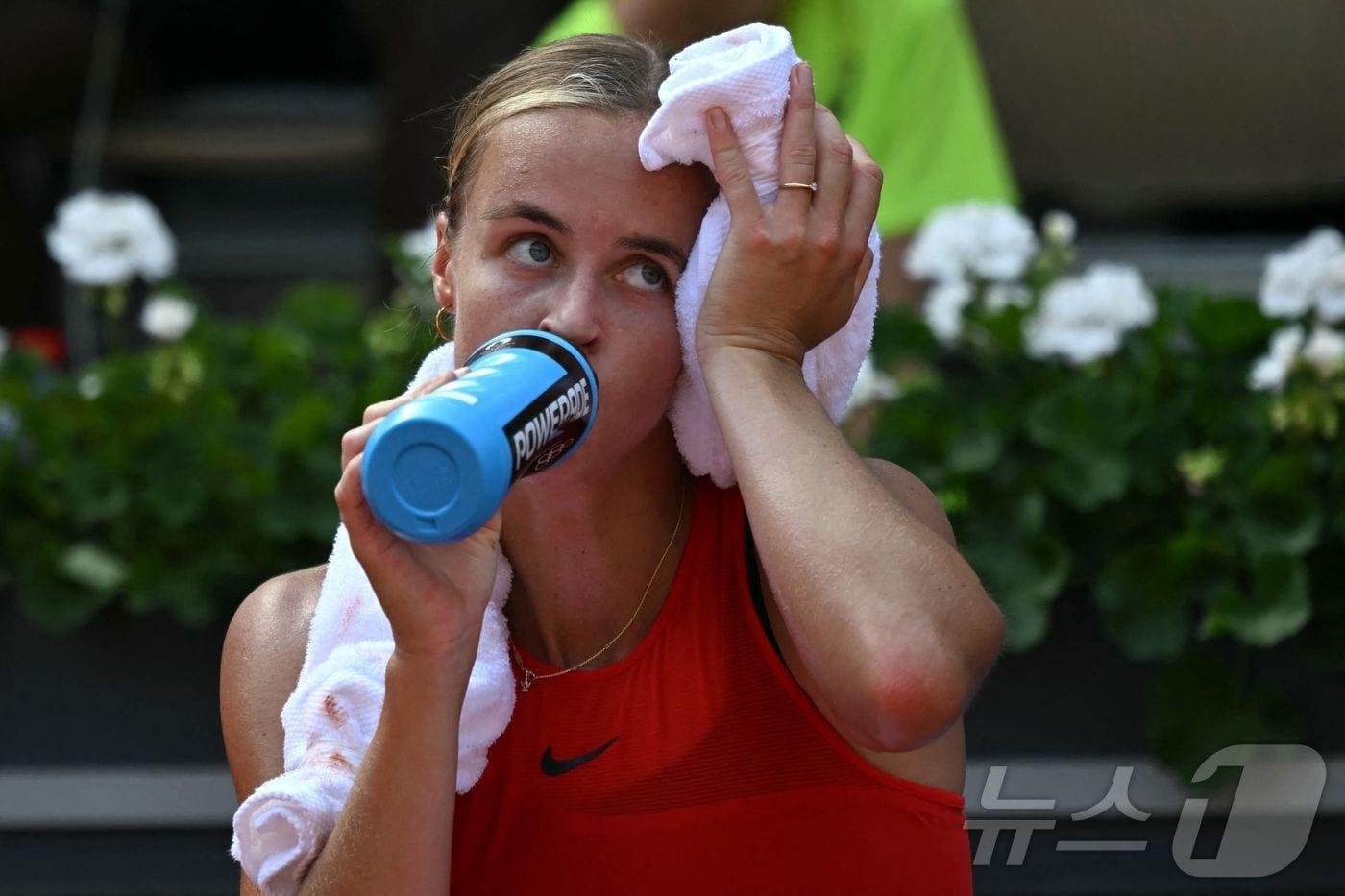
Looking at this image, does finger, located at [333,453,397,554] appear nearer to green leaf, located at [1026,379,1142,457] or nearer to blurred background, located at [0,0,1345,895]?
blurred background, located at [0,0,1345,895]

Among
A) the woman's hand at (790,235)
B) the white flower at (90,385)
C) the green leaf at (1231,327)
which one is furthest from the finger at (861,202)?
the white flower at (90,385)

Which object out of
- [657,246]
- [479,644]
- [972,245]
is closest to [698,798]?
[479,644]

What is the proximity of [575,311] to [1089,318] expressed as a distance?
5.52 feet

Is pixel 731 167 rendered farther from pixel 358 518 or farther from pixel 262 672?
pixel 262 672

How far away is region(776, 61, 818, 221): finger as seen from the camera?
5.77 feet

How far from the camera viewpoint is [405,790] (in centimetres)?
167

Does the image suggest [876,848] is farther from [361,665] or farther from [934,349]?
[934,349]

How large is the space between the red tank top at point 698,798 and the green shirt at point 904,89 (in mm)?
1600

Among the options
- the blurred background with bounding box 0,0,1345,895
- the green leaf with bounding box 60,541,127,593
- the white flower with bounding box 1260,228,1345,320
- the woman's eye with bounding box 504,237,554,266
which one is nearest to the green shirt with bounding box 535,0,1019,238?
the blurred background with bounding box 0,0,1345,895

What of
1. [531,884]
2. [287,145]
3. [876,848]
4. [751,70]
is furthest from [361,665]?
[287,145]

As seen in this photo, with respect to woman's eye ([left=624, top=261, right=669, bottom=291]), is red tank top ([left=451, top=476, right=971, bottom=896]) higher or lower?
lower

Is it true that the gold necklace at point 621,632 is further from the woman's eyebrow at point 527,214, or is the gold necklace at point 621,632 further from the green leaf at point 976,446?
the green leaf at point 976,446

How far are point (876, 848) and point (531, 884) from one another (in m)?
0.34

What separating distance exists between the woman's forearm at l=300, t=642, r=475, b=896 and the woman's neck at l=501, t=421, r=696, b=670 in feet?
0.91
